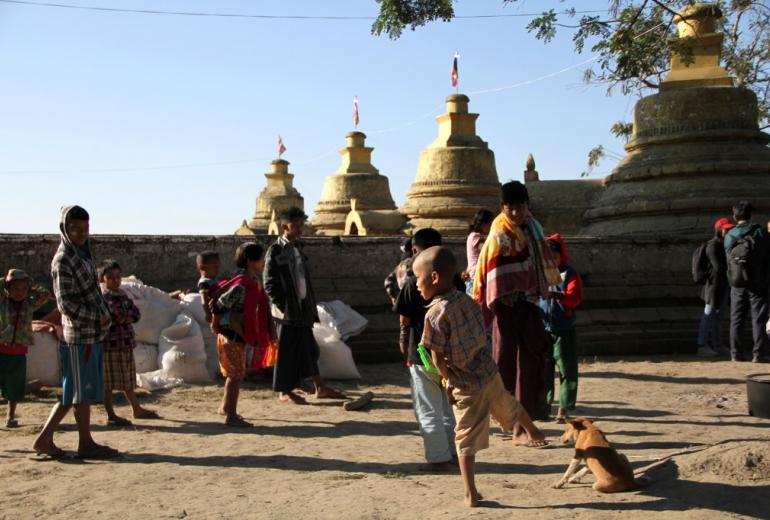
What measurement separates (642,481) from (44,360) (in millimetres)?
5321

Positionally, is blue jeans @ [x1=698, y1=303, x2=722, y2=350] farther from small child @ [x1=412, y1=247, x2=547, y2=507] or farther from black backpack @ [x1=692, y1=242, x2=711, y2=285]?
small child @ [x1=412, y1=247, x2=547, y2=507]

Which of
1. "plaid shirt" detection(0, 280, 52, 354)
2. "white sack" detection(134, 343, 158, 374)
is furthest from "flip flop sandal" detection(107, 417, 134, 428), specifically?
"white sack" detection(134, 343, 158, 374)

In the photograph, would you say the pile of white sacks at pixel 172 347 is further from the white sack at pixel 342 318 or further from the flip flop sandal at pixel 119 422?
the flip flop sandal at pixel 119 422

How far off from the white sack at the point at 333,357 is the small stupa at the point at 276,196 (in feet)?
74.9

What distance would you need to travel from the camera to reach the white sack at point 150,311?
25.5 feet

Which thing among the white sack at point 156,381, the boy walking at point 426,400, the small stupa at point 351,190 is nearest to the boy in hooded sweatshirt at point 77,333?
the boy walking at point 426,400

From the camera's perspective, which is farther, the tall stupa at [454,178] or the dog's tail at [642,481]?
the tall stupa at [454,178]

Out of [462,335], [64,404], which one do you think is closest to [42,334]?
[64,404]

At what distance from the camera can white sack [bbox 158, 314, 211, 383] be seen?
7.60 m

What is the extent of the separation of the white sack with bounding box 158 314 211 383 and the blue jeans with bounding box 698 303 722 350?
5285mm

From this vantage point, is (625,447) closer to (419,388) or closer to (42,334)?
(419,388)

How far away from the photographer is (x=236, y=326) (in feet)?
20.4

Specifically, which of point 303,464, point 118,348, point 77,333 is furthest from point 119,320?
point 303,464

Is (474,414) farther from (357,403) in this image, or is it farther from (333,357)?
(333,357)
